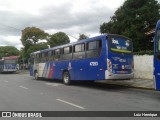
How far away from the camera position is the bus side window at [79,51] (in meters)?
17.2

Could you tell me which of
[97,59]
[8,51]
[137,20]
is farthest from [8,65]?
[8,51]

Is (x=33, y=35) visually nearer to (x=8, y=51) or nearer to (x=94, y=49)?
(x=8, y=51)

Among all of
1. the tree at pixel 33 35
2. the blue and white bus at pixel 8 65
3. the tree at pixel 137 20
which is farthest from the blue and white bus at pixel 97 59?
the tree at pixel 33 35

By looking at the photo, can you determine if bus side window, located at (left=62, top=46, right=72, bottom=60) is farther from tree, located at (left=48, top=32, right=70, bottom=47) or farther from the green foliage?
the green foliage

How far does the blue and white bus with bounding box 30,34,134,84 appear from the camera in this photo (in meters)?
15.1

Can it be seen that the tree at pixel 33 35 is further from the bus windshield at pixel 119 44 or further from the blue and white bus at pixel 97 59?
the bus windshield at pixel 119 44

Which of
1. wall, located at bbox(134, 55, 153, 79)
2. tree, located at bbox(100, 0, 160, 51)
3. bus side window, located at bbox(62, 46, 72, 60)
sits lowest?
wall, located at bbox(134, 55, 153, 79)

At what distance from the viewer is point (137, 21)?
3741 centimetres

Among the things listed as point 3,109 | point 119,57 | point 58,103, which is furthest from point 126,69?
point 3,109

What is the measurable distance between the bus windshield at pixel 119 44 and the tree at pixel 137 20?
19884 millimetres

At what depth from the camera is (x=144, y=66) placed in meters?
21.2

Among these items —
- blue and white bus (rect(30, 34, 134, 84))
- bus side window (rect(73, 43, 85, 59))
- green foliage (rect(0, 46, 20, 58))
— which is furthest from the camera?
green foliage (rect(0, 46, 20, 58))

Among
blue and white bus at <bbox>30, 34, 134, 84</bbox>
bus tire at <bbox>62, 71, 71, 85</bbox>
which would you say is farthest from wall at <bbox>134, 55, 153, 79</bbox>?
bus tire at <bbox>62, 71, 71, 85</bbox>

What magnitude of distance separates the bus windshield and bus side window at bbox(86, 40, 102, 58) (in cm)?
70
